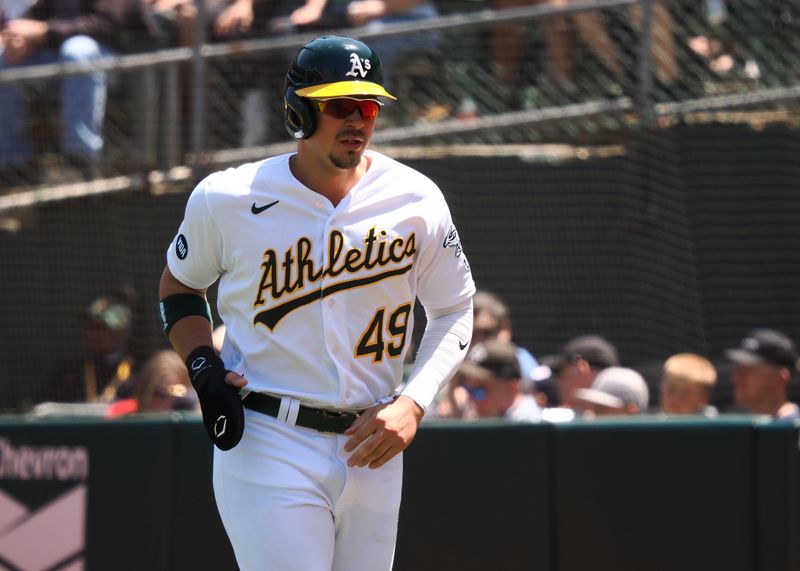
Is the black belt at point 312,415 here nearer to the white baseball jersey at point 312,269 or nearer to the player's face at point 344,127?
the white baseball jersey at point 312,269

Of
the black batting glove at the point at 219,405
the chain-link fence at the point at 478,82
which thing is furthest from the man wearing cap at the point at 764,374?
the black batting glove at the point at 219,405

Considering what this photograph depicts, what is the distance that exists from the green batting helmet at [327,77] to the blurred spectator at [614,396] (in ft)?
10.8

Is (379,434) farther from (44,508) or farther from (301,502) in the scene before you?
(44,508)

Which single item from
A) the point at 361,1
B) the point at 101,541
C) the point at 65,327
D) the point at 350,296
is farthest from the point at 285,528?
the point at 361,1

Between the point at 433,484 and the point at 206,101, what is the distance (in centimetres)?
376

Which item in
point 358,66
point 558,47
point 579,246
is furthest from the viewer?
point 558,47

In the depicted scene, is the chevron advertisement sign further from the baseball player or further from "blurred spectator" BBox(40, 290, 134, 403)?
the baseball player

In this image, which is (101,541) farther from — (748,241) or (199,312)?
(748,241)

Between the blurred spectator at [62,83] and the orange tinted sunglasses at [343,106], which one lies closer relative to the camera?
the orange tinted sunglasses at [343,106]

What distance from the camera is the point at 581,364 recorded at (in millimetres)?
6875

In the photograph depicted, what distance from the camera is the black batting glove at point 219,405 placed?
329 cm

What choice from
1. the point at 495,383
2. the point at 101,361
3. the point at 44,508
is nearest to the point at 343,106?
the point at 44,508

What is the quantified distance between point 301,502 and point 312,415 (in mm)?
236

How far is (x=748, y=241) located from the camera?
26.3 ft
